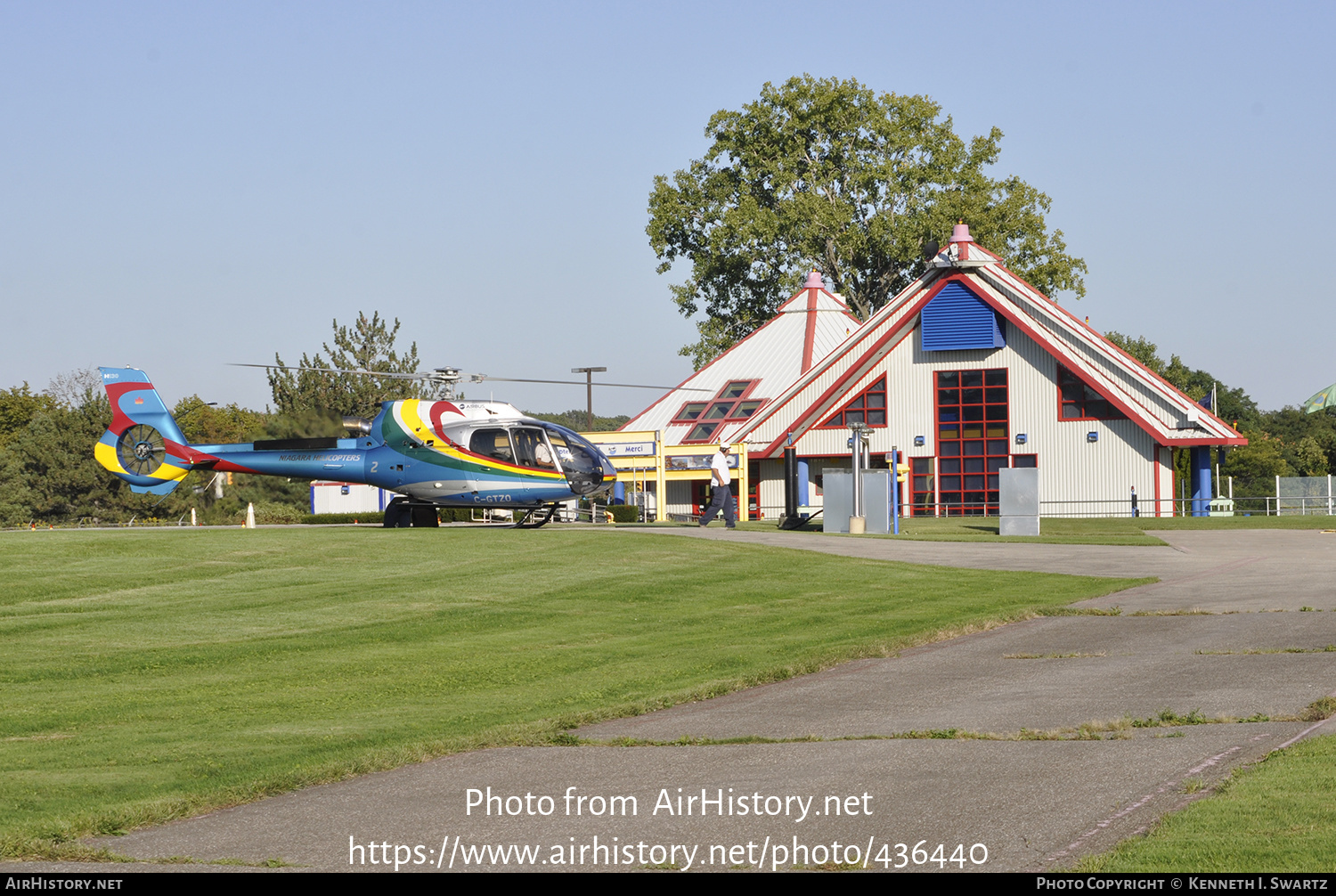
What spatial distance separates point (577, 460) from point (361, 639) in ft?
50.5

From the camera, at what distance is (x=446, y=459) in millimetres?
30500

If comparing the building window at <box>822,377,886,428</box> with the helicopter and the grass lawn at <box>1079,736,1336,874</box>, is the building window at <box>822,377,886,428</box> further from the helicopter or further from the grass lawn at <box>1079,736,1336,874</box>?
the grass lawn at <box>1079,736,1336,874</box>

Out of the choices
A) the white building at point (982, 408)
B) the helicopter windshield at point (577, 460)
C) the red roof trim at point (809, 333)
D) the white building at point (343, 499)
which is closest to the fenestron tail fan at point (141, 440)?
the helicopter windshield at point (577, 460)

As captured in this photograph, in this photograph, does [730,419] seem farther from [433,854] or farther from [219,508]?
[433,854]

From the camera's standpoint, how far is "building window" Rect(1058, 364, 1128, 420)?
4725 centimetres

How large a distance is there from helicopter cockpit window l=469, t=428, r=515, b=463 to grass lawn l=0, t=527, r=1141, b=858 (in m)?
4.31

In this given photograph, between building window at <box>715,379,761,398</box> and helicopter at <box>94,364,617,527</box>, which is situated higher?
building window at <box>715,379,761,398</box>

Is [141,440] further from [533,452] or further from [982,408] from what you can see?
[982,408]

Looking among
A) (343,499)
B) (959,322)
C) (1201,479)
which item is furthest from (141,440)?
(1201,479)

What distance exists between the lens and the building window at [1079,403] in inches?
Result: 1860

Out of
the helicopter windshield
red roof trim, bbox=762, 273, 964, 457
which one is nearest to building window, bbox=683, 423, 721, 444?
red roof trim, bbox=762, 273, 964, 457

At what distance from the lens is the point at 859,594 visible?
63.2 feet

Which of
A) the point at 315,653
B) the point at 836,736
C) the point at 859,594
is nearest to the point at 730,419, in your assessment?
the point at 859,594

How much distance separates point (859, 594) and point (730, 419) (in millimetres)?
36510
